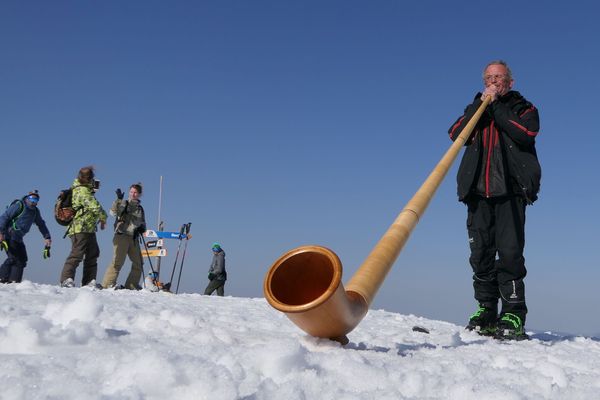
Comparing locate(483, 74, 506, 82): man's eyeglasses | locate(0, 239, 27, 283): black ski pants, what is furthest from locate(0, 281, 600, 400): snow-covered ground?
locate(0, 239, 27, 283): black ski pants

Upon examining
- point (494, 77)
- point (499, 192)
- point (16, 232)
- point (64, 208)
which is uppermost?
point (494, 77)

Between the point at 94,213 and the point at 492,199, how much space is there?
5.43 m

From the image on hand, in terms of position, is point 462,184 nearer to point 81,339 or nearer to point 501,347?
point 501,347

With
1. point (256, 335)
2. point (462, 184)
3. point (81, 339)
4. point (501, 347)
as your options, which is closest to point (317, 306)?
→ point (256, 335)

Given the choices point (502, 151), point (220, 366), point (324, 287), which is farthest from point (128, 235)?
point (220, 366)

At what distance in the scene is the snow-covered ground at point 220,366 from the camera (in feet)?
4.18

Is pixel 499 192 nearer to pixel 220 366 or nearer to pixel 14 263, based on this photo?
pixel 220 366

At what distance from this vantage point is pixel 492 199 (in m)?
4.17

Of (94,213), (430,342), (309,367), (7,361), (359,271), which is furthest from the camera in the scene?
(94,213)

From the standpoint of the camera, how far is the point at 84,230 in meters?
6.96

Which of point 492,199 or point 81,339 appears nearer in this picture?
point 81,339

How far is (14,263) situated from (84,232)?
1.14 meters

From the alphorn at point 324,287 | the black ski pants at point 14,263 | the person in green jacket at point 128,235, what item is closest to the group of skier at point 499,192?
the alphorn at point 324,287

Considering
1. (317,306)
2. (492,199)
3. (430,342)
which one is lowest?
(430,342)
